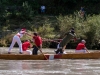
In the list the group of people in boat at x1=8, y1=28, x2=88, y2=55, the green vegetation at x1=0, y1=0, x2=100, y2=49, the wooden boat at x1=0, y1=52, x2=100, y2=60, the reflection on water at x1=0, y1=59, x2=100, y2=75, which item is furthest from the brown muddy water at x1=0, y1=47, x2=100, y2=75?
the green vegetation at x1=0, y1=0, x2=100, y2=49

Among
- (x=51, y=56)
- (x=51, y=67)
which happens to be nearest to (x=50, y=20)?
(x=51, y=56)

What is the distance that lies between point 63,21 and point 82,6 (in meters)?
14.3

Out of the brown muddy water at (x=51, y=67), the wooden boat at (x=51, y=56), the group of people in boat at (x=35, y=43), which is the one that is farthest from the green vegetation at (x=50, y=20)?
the brown muddy water at (x=51, y=67)

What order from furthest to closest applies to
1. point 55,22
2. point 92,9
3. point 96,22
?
point 92,9, point 55,22, point 96,22

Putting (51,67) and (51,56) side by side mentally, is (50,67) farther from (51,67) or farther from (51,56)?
(51,56)

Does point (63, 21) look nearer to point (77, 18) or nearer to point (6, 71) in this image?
point (77, 18)

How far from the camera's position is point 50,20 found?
44406 mm

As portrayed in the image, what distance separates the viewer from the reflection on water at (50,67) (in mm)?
18309

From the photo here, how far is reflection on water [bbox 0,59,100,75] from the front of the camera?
18309 mm

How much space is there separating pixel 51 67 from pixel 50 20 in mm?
24285

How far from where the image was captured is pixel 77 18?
36.7m

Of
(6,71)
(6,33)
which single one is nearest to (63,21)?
(6,33)

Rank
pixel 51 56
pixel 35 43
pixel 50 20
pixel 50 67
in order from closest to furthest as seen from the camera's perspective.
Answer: pixel 50 67 → pixel 51 56 → pixel 35 43 → pixel 50 20

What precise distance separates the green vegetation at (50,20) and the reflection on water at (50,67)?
1212 cm
